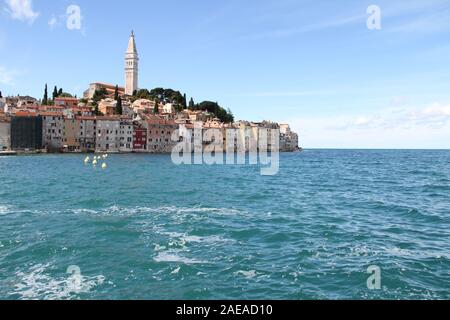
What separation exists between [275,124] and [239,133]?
3577 centimetres

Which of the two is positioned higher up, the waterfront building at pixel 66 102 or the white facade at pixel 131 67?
the white facade at pixel 131 67

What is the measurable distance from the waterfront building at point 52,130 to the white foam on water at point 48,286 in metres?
84.2

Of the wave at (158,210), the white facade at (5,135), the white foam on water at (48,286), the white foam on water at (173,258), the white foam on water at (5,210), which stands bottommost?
the white foam on water at (48,286)

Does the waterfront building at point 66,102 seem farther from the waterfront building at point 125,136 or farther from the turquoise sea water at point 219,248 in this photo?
the turquoise sea water at point 219,248

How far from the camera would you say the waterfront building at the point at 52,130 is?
87.8 metres

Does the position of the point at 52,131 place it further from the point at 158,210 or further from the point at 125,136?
the point at 158,210

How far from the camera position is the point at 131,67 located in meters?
140

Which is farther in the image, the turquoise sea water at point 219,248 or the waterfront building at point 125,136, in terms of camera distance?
the waterfront building at point 125,136

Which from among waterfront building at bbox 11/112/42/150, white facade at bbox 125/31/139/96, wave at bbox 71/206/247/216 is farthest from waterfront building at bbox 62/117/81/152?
wave at bbox 71/206/247/216

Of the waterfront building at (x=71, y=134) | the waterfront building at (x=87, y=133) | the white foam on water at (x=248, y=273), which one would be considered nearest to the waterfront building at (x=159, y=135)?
the waterfront building at (x=87, y=133)

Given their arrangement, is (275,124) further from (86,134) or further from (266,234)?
(266,234)

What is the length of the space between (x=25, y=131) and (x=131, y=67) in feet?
199

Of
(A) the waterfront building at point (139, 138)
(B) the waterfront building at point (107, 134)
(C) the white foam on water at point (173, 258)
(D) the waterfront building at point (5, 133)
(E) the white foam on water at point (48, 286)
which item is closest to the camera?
(E) the white foam on water at point (48, 286)

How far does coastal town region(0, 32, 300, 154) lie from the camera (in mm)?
85938
